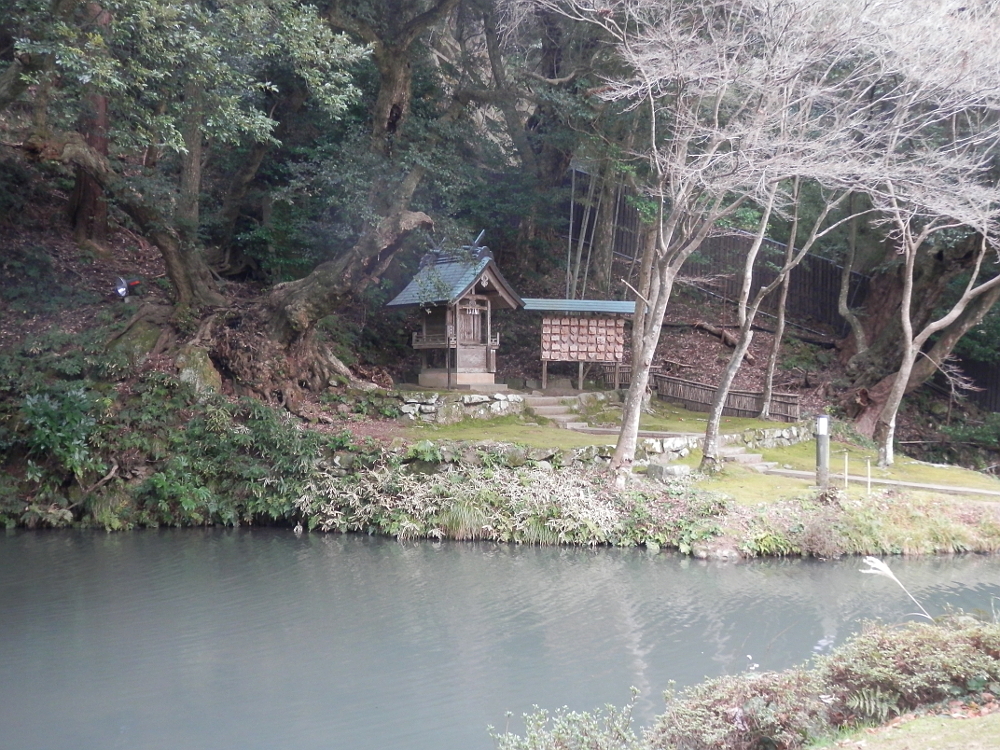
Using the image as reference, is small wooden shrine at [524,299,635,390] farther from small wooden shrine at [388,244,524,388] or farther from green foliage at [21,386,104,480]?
green foliage at [21,386,104,480]

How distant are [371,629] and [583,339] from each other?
Answer: 1152cm

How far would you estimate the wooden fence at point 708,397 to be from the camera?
60.2ft

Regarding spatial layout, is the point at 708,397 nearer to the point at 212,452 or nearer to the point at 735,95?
the point at 735,95

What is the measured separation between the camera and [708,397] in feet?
62.7

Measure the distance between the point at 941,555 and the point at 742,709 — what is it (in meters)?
7.97

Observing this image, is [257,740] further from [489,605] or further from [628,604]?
[628,604]

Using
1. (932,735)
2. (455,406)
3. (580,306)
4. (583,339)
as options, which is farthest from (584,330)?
(932,735)

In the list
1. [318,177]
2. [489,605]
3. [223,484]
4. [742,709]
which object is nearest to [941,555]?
[489,605]

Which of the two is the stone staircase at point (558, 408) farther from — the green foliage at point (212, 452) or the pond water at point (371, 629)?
the pond water at point (371, 629)

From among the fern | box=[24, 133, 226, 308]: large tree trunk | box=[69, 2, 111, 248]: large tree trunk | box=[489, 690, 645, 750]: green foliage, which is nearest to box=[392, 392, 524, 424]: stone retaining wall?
box=[24, 133, 226, 308]: large tree trunk

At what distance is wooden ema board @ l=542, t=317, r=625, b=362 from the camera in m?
18.5

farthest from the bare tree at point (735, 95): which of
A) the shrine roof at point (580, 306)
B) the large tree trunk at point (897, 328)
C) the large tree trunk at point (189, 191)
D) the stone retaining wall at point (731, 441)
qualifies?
the large tree trunk at point (189, 191)

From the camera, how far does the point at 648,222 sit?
1617 centimetres

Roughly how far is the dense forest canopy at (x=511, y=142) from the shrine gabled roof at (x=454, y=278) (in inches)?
33.0
